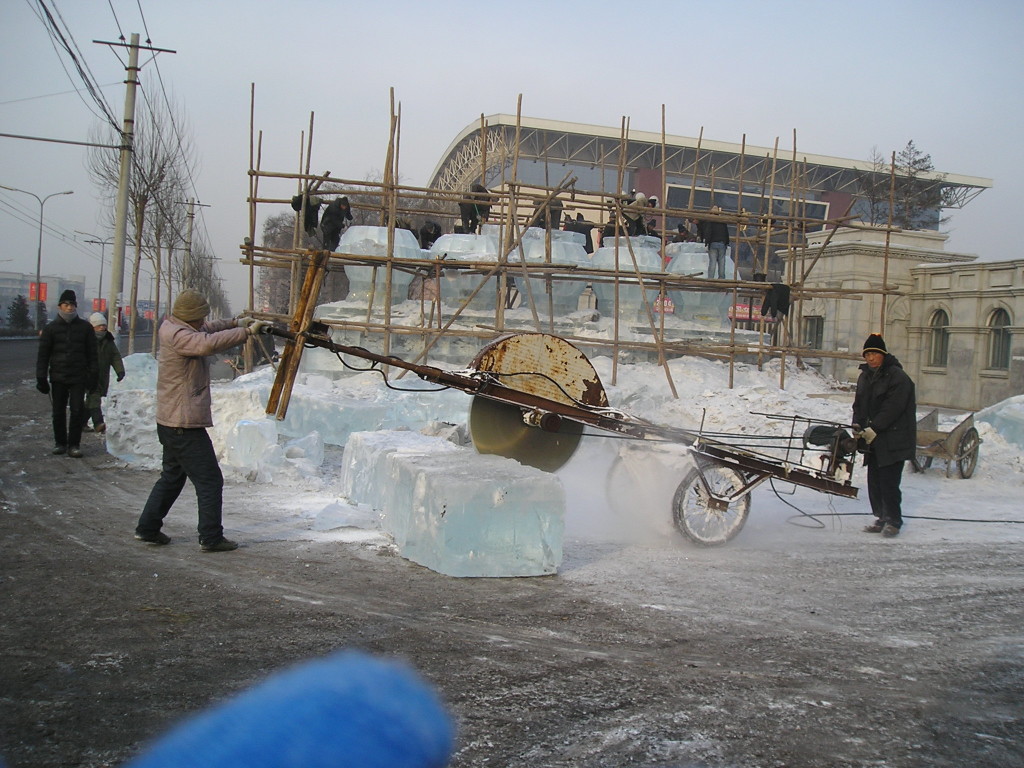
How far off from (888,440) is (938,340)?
69.2 feet

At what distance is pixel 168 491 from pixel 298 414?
17.6ft

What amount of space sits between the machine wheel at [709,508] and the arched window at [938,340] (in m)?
22.1

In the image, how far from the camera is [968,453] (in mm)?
10461

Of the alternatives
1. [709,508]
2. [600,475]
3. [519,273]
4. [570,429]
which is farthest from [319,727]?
[519,273]

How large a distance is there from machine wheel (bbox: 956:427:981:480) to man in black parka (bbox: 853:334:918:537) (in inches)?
139

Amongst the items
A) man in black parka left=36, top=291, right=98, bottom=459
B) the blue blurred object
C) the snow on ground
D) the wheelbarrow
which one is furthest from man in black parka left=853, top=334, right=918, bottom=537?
man in black parka left=36, top=291, right=98, bottom=459

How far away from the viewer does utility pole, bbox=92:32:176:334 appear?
16.6 metres

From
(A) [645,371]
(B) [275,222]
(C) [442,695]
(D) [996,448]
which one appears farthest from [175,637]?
(B) [275,222]

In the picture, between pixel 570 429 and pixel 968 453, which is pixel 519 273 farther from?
pixel 570 429

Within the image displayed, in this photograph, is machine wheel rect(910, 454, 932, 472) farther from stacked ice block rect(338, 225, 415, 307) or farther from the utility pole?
the utility pole

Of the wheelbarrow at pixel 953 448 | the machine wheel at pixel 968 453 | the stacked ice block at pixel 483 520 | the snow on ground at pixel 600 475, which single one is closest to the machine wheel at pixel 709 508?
the snow on ground at pixel 600 475

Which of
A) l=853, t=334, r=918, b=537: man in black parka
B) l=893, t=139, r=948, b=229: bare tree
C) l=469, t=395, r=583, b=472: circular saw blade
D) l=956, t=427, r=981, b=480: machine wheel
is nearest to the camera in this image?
l=469, t=395, r=583, b=472: circular saw blade

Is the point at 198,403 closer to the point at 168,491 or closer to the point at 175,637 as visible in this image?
the point at 168,491

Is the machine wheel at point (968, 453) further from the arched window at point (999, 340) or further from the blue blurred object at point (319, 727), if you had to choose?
the arched window at point (999, 340)
